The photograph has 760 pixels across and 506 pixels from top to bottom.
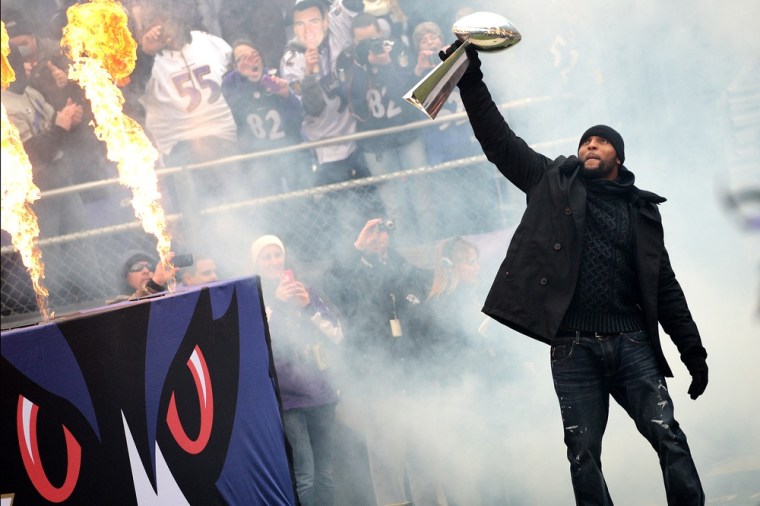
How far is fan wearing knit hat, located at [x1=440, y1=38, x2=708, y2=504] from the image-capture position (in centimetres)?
388

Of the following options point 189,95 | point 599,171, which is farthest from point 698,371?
point 189,95

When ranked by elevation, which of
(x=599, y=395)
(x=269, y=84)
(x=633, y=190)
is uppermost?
(x=269, y=84)

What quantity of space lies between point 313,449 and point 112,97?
2.30m

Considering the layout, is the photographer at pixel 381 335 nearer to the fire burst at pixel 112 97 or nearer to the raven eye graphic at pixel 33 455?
the fire burst at pixel 112 97

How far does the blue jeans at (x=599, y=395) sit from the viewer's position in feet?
12.7

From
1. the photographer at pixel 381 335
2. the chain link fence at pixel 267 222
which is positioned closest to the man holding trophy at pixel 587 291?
the photographer at pixel 381 335

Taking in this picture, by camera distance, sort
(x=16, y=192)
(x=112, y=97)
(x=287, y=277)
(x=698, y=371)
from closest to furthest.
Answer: (x=698, y=371), (x=16, y=192), (x=112, y=97), (x=287, y=277)

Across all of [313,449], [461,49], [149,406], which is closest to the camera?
[149,406]

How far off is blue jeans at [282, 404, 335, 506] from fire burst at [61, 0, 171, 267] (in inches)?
47.9

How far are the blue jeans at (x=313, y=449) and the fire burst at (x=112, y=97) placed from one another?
122cm

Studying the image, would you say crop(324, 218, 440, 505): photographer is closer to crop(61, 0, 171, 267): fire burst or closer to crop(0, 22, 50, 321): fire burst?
crop(61, 0, 171, 267): fire burst

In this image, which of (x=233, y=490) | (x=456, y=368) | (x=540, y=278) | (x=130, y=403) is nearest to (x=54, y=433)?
(x=130, y=403)

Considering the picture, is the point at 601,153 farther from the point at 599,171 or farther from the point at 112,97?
the point at 112,97

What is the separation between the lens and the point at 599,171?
4.11 m
